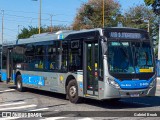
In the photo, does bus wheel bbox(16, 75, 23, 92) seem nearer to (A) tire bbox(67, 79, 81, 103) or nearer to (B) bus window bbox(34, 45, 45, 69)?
(B) bus window bbox(34, 45, 45, 69)

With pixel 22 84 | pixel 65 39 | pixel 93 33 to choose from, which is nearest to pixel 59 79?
pixel 65 39

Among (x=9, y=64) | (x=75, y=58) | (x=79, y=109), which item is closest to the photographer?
(x=79, y=109)

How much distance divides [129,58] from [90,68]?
150 cm

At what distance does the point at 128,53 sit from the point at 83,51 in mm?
1796

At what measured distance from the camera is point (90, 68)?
1352 cm

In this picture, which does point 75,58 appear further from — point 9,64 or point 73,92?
point 9,64

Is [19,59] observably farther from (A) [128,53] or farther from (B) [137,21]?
(B) [137,21]

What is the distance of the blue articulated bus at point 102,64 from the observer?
1270cm

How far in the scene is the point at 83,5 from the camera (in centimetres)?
6800

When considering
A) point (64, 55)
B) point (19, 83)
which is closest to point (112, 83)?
point (64, 55)

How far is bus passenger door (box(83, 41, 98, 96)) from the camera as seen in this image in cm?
1324

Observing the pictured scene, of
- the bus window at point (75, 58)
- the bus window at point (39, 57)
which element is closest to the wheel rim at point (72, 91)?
the bus window at point (75, 58)


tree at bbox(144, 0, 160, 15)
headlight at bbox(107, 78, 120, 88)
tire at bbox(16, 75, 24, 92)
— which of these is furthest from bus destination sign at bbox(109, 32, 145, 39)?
tree at bbox(144, 0, 160, 15)

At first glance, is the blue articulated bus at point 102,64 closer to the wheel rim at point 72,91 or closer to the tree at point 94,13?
the wheel rim at point 72,91
